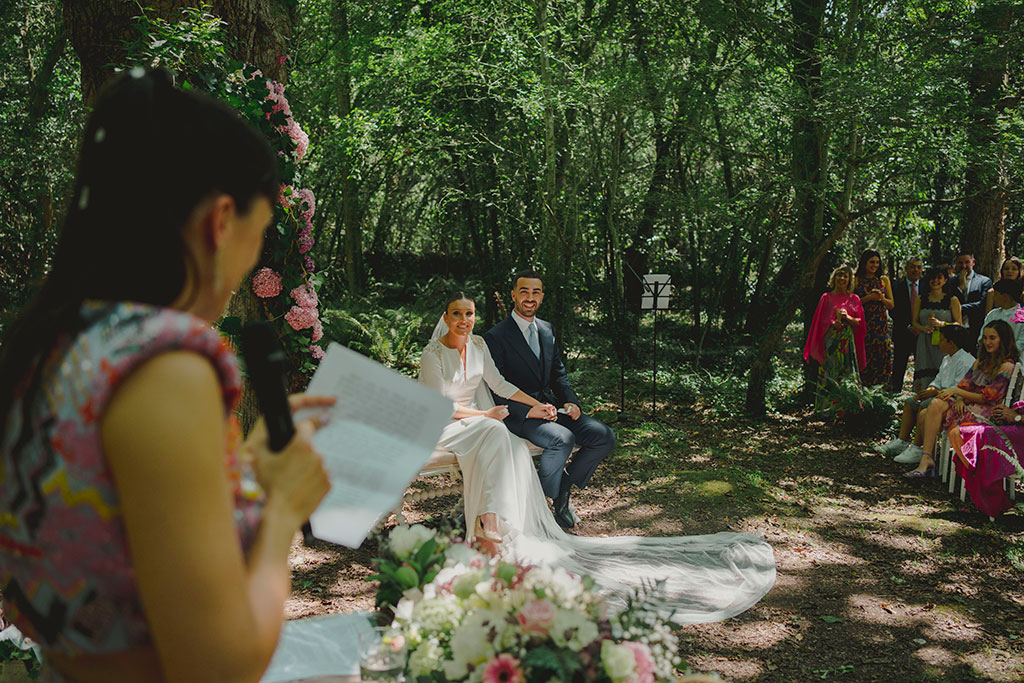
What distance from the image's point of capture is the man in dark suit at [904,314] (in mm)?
8656

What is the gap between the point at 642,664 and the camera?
1652 mm

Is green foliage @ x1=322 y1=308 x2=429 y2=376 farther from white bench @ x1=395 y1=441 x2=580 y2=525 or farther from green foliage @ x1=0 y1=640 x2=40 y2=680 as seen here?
green foliage @ x1=0 y1=640 x2=40 y2=680

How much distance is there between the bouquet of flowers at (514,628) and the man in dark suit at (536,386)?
3.05m

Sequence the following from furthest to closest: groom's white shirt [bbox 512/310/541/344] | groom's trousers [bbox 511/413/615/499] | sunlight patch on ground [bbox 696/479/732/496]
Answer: sunlight patch on ground [bbox 696/479/732/496], groom's white shirt [bbox 512/310/541/344], groom's trousers [bbox 511/413/615/499]

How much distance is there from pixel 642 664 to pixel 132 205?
1.36 m

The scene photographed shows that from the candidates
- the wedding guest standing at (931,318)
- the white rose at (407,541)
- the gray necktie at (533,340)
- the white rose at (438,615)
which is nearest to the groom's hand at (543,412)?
the gray necktie at (533,340)

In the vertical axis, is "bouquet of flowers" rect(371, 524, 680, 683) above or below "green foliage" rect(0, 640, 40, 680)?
above

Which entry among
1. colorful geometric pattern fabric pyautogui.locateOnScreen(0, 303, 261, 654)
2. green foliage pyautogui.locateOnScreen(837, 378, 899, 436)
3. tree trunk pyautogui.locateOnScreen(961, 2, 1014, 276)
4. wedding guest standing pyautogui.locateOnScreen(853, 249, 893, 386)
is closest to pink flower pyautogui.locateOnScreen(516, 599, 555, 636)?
colorful geometric pattern fabric pyautogui.locateOnScreen(0, 303, 261, 654)

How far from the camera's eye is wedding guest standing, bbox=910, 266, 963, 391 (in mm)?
8008

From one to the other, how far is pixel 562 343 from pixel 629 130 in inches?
117

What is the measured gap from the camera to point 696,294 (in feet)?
41.3

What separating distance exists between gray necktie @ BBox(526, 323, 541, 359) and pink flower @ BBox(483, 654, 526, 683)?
374 cm

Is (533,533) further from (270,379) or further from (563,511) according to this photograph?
(270,379)

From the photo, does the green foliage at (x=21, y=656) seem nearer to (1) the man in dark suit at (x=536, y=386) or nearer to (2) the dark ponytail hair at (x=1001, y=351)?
(1) the man in dark suit at (x=536, y=386)
